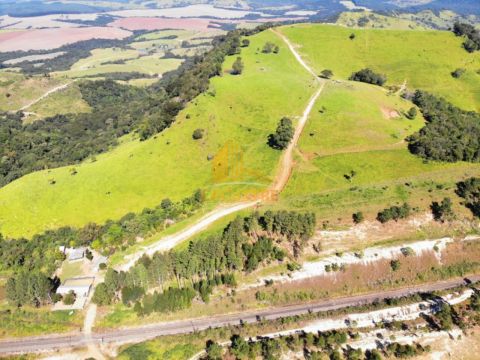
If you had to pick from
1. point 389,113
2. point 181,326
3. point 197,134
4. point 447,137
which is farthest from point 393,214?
point 197,134

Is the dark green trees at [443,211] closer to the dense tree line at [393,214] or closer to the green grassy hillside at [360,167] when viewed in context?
the green grassy hillside at [360,167]

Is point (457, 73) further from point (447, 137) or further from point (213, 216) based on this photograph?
point (213, 216)

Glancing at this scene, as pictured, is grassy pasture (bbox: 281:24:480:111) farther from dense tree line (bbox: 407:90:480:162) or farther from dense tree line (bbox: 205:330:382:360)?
dense tree line (bbox: 205:330:382:360)

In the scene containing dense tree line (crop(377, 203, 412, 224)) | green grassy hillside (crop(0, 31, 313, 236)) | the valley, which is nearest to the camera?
the valley

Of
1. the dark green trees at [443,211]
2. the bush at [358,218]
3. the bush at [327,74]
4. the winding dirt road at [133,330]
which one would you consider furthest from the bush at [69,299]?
the bush at [327,74]

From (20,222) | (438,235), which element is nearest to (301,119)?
(438,235)

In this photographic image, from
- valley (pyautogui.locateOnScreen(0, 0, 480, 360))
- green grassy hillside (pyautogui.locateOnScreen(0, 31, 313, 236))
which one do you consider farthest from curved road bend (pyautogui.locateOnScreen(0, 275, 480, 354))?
green grassy hillside (pyautogui.locateOnScreen(0, 31, 313, 236))
